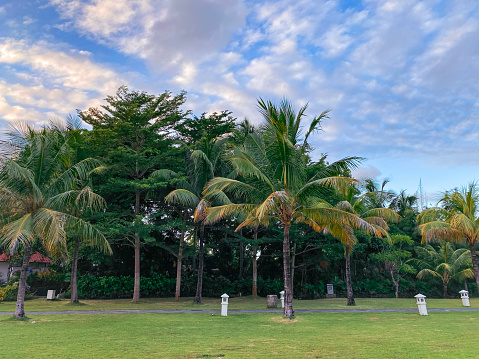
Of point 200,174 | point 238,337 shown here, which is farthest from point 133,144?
point 238,337

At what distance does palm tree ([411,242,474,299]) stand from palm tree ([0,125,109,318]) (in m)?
24.3

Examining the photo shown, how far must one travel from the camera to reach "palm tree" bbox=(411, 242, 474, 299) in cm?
2530

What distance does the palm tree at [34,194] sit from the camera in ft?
35.9

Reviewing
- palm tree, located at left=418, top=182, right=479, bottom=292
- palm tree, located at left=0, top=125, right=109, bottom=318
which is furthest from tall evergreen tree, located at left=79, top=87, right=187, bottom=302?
palm tree, located at left=418, top=182, right=479, bottom=292

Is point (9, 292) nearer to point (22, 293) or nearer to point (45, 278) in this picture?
point (45, 278)

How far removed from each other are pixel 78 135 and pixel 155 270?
11.0 meters

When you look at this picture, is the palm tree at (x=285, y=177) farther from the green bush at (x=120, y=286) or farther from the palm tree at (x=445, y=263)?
the palm tree at (x=445, y=263)

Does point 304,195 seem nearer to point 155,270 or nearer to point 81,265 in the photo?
point 155,270

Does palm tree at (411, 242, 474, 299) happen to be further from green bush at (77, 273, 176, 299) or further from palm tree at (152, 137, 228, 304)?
green bush at (77, 273, 176, 299)

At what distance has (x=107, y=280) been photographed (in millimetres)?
21000

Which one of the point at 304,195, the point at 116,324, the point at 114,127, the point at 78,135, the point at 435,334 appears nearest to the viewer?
the point at 435,334

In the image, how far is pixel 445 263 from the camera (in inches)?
1025

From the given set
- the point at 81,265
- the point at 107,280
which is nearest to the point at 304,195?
the point at 107,280

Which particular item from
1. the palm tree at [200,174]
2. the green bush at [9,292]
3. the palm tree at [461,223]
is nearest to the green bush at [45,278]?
the green bush at [9,292]
